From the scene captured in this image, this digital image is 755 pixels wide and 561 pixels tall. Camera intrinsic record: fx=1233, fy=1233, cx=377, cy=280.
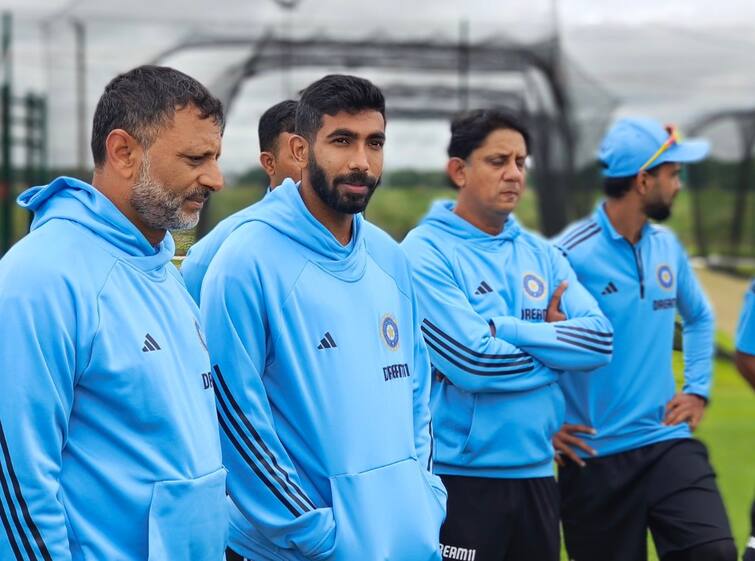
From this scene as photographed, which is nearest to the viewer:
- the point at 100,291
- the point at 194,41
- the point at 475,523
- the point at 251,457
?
the point at 100,291

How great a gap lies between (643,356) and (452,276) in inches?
44.4

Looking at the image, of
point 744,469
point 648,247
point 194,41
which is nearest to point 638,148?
point 648,247

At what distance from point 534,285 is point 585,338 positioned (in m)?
0.31

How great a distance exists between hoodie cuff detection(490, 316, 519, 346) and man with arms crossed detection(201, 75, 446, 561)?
0.88 m

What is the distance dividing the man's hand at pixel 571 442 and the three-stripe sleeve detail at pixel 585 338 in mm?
702

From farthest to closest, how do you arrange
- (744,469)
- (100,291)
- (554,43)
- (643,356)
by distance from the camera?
(554,43) → (744,469) → (643,356) → (100,291)

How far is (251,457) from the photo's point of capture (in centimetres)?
308

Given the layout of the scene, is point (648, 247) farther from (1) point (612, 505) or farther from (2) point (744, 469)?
(2) point (744, 469)

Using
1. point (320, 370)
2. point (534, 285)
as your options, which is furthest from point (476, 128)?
point (320, 370)

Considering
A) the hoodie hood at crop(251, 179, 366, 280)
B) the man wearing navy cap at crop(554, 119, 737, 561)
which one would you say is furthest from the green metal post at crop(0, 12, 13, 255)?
the hoodie hood at crop(251, 179, 366, 280)

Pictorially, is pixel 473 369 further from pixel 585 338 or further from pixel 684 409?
pixel 684 409

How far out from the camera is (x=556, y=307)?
4504mm

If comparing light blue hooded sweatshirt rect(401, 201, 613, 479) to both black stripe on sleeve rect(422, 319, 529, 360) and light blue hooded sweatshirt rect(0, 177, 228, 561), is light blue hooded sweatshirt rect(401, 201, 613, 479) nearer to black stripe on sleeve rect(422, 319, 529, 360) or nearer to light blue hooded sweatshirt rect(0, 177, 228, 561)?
black stripe on sleeve rect(422, 319, 529, 360)

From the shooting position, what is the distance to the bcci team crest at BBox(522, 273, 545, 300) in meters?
4.51
